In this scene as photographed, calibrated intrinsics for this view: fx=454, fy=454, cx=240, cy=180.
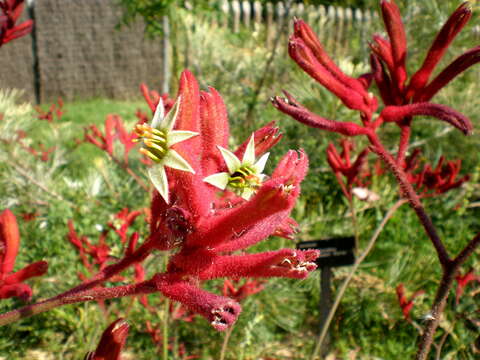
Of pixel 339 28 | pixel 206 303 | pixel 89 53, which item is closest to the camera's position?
pixel 206 303

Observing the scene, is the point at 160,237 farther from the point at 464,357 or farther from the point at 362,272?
the point at 362,272

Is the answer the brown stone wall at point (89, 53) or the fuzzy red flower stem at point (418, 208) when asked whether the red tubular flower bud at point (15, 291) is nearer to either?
the fuzzy red flower stem at point (418, 208)

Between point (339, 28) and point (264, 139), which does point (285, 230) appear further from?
point (339, 28)

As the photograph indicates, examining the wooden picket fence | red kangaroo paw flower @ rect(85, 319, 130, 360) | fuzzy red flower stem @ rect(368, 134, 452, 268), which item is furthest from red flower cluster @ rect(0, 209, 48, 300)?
the wooden picket fence

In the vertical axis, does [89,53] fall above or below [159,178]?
below

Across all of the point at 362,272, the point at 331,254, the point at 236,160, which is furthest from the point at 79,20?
the point at 236,160

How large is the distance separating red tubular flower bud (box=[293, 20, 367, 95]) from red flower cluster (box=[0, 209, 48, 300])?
421 millimetres

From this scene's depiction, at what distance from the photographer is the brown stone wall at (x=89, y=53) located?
19.3 feet

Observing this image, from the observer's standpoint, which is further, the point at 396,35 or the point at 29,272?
the point at 396,35

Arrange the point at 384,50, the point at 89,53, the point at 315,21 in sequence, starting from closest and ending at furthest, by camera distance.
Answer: the point at 384,50 < the point at 315,21 < the point at 89,53

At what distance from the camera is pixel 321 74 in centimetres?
60

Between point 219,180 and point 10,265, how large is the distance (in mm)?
259

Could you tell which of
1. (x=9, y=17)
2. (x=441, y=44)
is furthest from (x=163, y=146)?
(x=9, y=17)

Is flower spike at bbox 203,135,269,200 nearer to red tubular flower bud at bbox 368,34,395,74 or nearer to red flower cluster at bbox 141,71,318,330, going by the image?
red flower cluster at bbox 141,71,318,330
